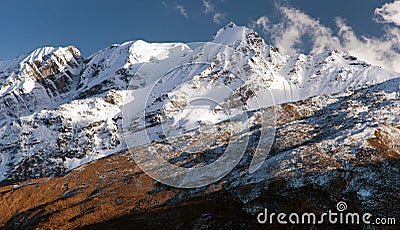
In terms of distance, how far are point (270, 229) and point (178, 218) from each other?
56.4 feet

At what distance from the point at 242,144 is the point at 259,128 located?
19.2 m

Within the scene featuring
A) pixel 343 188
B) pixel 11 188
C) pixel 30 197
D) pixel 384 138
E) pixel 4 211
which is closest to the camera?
pixel 343 188

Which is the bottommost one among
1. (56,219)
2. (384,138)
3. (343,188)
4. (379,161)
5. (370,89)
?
(56,219)

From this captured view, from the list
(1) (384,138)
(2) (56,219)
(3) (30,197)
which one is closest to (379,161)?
(1) (384,138)

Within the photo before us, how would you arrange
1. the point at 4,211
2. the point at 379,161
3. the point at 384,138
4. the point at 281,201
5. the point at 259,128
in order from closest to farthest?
1. the point at 281,201
2. the point at 379,161
3. the point at 384,138
4. the point at 4,211
5. the point at 259,128

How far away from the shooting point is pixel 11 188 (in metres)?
120

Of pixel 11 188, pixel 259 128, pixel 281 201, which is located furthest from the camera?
pixel 259 128

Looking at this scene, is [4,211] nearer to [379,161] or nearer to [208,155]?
[208,155]

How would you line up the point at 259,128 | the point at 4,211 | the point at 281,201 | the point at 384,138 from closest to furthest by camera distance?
the point at 281,201 < the point at 384,138 < the point at 4,211 < the point at 259,128

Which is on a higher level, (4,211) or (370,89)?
(370,89)

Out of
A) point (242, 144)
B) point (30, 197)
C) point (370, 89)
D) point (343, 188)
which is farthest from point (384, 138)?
point (30, 197)

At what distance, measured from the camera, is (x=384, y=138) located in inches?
3366

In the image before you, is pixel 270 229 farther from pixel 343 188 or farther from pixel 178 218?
pixel 343 188

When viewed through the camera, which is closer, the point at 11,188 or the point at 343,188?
the point at 343,188
